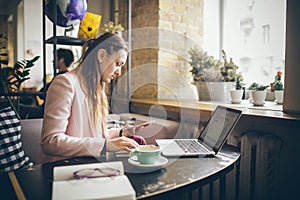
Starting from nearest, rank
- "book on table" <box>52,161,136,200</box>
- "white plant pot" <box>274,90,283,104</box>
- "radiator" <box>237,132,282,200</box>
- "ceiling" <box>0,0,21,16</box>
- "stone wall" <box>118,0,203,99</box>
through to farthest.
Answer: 1. "book on table" <box>52,161,136,200</box>
2. "radiator" <box>237,132,282,200</box>
3. "white plant pot" <box>274,90,283,104</box>
4. "stone wall" <box>118,0,203,99</box>
5. "ceiling" <box>0,0,21,16</box>

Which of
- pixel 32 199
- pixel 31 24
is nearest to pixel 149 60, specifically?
pixel 32 199

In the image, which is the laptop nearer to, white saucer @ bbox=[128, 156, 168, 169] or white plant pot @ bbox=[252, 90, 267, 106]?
white saucer @ bbox=[128, 156, 168, 169]

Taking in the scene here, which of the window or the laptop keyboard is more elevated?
the window

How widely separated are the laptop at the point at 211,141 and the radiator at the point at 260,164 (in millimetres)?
356

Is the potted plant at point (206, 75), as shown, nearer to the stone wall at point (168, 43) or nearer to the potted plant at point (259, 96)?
the stone wall at point (168, 43)

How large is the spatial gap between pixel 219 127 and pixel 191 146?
0.16 metres

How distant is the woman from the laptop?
0.63ft

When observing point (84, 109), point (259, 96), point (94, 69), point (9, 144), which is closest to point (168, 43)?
point (259, 96)

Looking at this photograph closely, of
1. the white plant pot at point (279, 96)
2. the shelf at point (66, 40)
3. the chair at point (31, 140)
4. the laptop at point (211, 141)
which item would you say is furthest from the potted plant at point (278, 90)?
the chair at point (31, 140)

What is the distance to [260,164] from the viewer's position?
164cm

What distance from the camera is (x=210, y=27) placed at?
3053mm

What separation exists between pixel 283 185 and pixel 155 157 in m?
0.95

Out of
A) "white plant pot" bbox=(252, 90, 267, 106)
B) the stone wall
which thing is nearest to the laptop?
"white plant pot" bbox=(252, 90, 267, 106)

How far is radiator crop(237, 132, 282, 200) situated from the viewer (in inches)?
63.9
